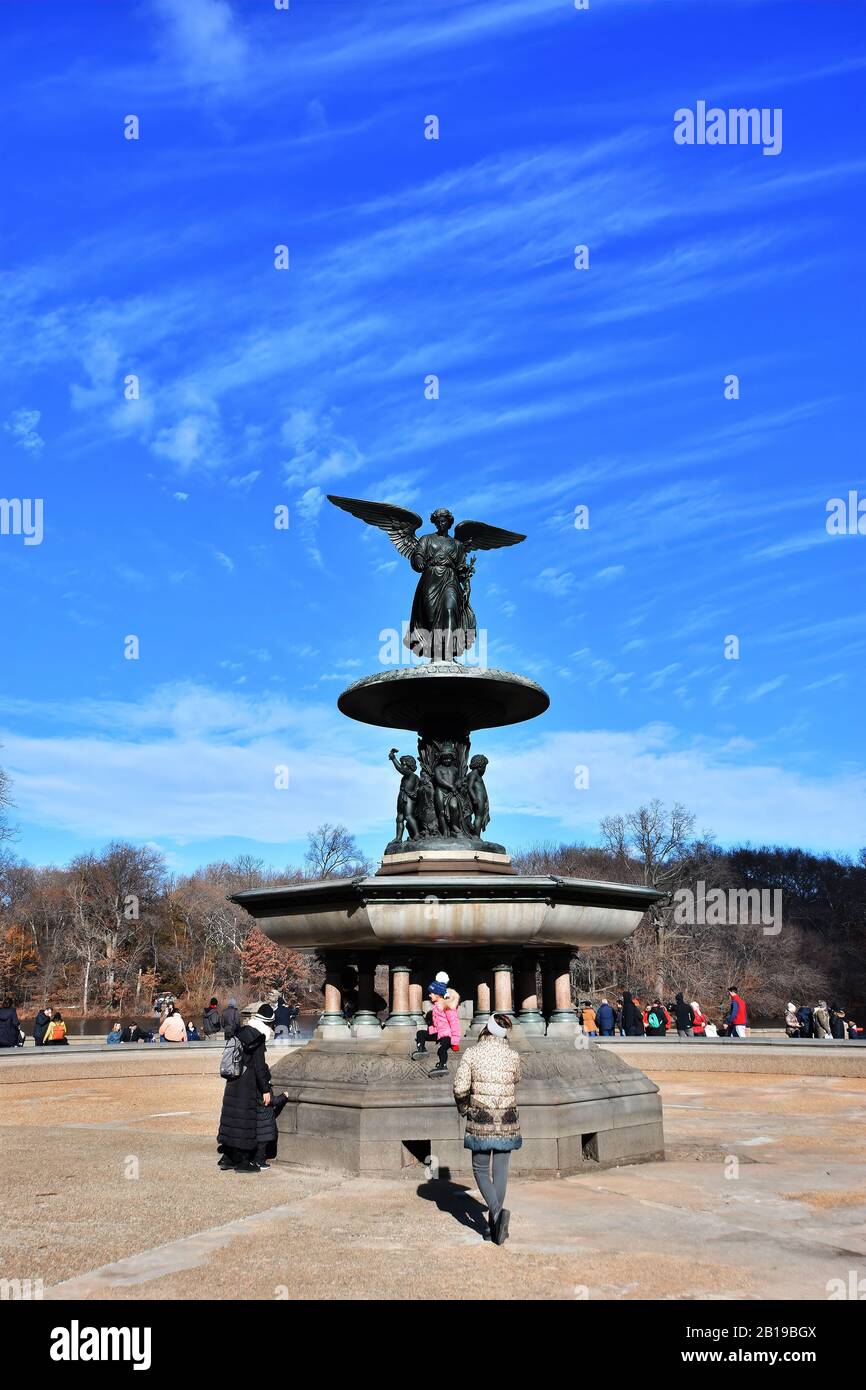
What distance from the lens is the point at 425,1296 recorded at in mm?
5371

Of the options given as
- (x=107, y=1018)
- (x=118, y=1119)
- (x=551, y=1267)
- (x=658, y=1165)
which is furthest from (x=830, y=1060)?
(x=107, y=1018)

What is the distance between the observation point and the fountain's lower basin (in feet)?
32.9

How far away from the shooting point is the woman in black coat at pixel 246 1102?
902 cm

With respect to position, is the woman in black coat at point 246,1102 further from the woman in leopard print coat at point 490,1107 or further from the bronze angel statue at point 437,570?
the bronze angel statue at point 437,570

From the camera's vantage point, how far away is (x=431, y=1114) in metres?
9.35

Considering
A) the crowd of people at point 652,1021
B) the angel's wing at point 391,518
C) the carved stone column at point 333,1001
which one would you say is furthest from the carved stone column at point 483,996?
the crowd of people at point 652,1021

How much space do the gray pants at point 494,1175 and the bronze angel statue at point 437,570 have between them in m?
7.35

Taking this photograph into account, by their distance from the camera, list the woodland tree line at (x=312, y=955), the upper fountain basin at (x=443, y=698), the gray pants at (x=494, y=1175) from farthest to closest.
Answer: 1. the woodland tree line at (x=312, y=955)
2. the upper fountain basin at (x=443, y=698)
3. the gray pants at (x=494, y=1175)

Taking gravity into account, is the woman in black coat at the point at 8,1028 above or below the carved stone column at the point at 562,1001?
below

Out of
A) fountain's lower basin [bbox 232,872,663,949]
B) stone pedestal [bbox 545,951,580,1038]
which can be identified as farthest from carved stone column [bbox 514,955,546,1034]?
fountain's lower basin [bbox 232,872,663,949]

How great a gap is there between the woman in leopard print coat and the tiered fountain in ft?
8.62
